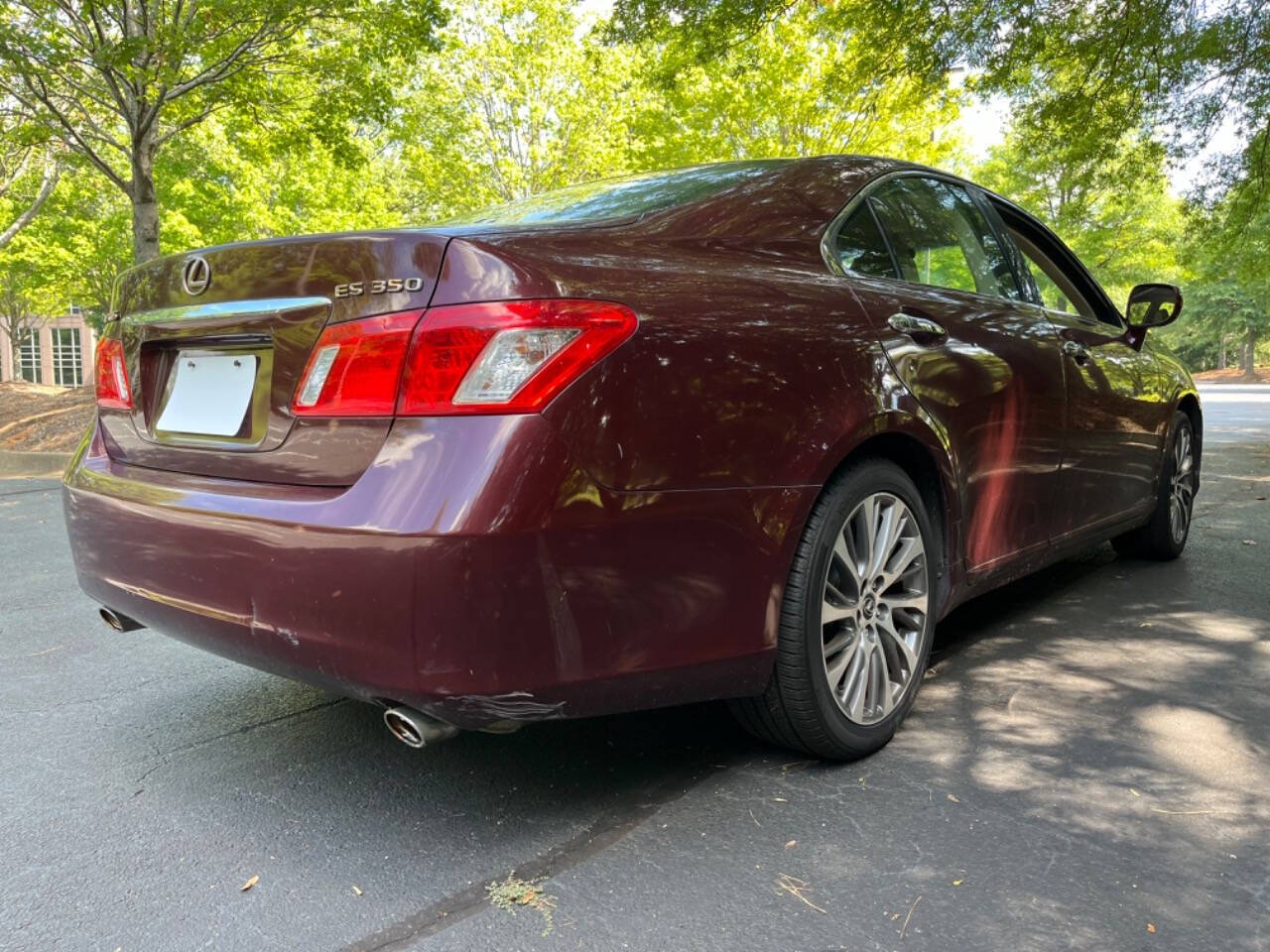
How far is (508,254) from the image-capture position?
6.24 feet

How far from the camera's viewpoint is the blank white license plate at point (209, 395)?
2.17 m

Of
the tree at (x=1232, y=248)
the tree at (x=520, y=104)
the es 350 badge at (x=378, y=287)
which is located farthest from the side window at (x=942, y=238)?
the tree at (x=520, y=104)

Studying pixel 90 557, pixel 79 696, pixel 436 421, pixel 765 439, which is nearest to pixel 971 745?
pixel 765 439

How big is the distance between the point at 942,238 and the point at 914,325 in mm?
686

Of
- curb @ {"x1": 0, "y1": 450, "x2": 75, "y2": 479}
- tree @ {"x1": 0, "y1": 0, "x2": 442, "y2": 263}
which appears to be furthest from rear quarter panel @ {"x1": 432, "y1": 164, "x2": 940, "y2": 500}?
curb @ {"x1": 0, "y1": 450, "x2": 75, "y2": 479}

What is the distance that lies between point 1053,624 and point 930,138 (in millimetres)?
16151

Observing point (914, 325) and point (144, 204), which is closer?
point (914, 325)

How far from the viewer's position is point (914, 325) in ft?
8.86

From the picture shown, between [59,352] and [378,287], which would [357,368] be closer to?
[378,287]

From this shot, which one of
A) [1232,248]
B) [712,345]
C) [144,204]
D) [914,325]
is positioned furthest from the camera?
[1232,248]

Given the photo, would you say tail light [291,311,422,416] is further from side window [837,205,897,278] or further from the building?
the building

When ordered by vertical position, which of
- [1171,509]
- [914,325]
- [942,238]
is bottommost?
[1171,509]

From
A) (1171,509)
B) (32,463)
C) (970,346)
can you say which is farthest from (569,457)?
(32,463)

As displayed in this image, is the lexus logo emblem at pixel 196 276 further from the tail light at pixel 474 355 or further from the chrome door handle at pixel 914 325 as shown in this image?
the chrome door handle at pixel 914 325
